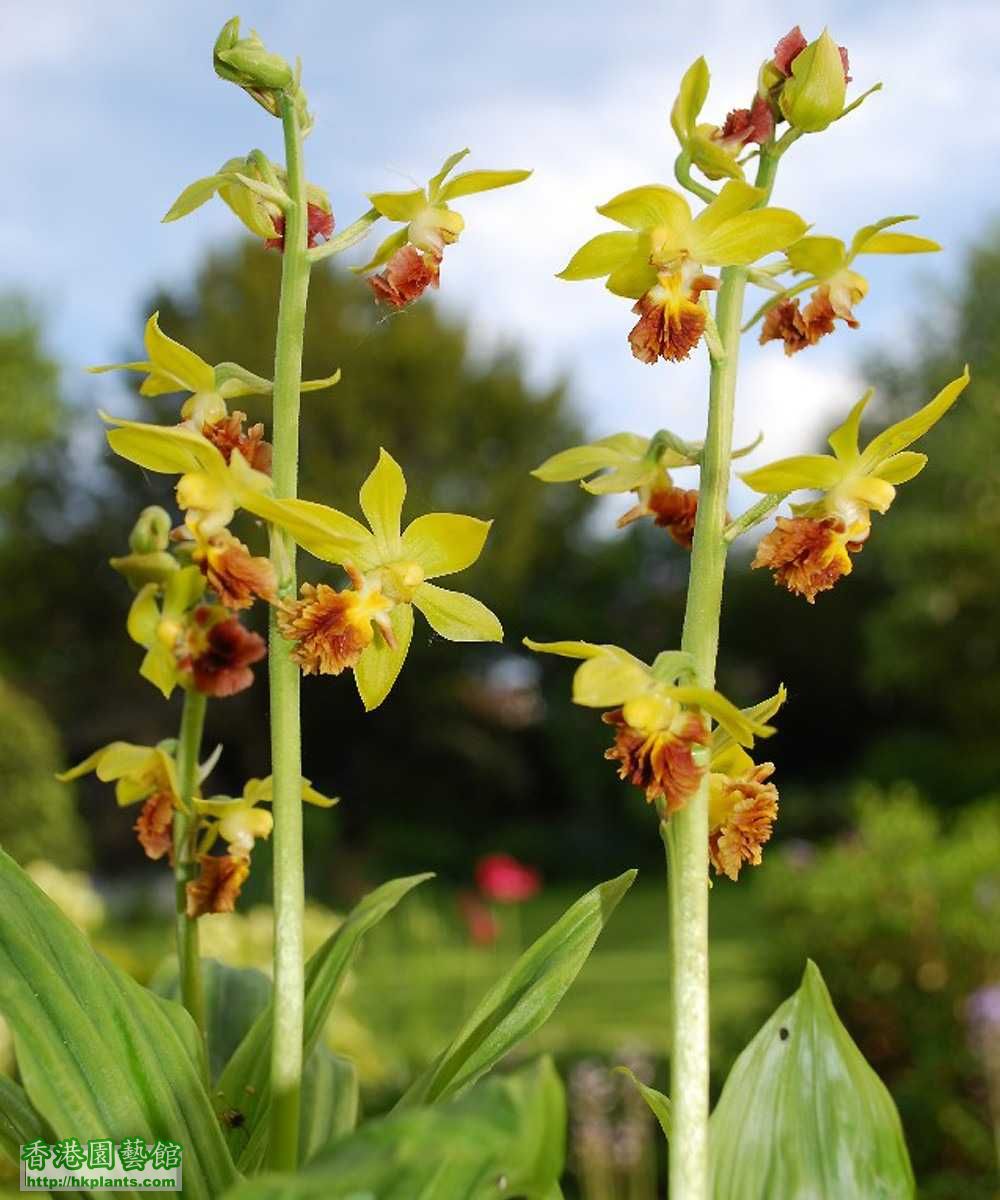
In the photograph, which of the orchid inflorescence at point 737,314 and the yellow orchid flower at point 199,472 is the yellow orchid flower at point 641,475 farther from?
the yellow orchid flower at point 199,472

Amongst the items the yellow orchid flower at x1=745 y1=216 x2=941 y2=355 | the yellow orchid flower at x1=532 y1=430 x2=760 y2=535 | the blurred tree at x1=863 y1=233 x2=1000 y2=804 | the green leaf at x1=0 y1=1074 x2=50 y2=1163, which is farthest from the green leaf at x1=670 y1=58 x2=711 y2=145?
the blurred tree at x1=863 y1=233 x2=1000 y2=804

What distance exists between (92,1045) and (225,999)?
0.54 metres

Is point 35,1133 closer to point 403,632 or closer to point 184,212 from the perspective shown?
point 403,632

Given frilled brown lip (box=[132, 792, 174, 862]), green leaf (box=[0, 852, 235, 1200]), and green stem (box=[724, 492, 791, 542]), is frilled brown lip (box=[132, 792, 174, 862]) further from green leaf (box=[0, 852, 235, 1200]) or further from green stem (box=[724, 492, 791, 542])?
green stem (box=[724, 492, 791, 542])

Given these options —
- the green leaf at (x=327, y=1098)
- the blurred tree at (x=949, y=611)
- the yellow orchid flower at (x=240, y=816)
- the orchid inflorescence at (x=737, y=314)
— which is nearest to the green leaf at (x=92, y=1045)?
the yellow orchid flower at (x=240, y=816)

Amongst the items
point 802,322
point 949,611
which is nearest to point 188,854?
point 802,322

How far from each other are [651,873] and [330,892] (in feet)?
11.0

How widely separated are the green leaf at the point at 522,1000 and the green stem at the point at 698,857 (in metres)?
0.09

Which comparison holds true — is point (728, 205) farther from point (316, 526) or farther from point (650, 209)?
point (316, 526)

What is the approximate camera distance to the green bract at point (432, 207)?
1.00 m

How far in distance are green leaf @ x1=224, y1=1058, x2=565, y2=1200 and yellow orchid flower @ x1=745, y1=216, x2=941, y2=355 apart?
1.89ft

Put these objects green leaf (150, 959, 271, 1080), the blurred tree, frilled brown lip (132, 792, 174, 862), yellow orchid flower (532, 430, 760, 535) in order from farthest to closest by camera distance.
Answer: the blurred tree < green leaf (150, 959, 271, 1080) < frilled brown lip (132, 792, 174, 862) < yellow orchid flower (532, 430, 760, 535)

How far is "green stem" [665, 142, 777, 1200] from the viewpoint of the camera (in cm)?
81

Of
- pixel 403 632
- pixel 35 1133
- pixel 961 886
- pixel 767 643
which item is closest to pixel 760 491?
pixel 403 632
